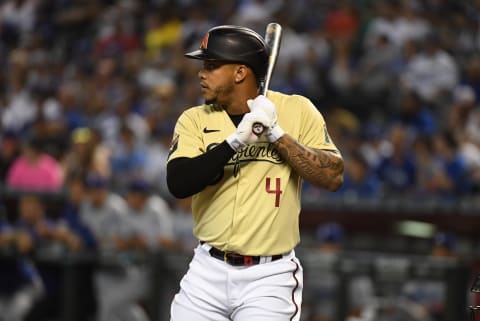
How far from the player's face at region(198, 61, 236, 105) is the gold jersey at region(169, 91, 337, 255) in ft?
0.33

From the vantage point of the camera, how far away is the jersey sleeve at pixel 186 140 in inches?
165

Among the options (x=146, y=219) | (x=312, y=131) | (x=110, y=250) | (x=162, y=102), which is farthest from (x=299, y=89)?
(x=312, y=131)

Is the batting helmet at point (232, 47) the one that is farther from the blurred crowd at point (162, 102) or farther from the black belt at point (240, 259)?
the blurred crowd at point (162, 102)

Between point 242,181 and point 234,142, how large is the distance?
279 mm

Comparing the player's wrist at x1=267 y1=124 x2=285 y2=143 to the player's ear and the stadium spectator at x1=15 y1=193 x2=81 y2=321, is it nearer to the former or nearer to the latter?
the player's ear

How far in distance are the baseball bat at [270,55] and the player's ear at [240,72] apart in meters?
0.10

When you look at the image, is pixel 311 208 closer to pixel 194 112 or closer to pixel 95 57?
pixel 194 112

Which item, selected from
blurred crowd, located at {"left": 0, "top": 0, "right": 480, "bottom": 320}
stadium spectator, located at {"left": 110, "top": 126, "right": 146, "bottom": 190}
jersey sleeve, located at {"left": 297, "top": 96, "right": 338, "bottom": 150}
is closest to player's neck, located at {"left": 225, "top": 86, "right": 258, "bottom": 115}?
jersey sleeve, located at {"left": 297, "top": 96, "right": 338, "bottom": 150}

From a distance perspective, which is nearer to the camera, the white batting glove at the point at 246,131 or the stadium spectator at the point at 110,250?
the white batting glove at the point at 246,131

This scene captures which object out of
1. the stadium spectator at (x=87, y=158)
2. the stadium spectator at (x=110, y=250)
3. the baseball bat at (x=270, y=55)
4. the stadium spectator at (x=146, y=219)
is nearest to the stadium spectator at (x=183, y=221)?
the stadium spectator at (x=146, y=219)

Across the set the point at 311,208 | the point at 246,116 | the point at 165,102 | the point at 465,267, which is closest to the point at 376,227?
the point at 311,208

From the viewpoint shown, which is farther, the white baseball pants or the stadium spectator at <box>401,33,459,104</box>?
the stadium spectator at <box>401,33,459,104</box>

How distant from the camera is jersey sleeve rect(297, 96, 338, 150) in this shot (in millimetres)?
4270

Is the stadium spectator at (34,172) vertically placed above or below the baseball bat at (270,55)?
below
